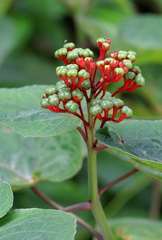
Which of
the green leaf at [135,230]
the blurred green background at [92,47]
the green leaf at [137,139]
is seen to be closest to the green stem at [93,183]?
the green leaf at [137,139]

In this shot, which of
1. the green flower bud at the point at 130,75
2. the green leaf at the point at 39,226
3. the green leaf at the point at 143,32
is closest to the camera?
the green leaf at the point at 39,226

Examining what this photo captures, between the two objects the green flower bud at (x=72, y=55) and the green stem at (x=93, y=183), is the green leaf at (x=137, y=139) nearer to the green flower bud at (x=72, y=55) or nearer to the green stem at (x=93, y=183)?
the green stem at (x=93, y=183)

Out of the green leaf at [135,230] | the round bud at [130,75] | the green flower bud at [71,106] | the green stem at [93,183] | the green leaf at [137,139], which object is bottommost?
the green leaf at [135,230]

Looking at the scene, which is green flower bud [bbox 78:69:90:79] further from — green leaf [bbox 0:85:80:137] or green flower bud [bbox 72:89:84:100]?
green leaf [bbox 0:85:80:137]

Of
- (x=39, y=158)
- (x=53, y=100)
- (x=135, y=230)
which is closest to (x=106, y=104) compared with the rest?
(x=53, y=100)

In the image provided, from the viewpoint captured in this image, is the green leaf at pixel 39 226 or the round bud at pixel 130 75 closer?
the green leaf at pixel 39 226

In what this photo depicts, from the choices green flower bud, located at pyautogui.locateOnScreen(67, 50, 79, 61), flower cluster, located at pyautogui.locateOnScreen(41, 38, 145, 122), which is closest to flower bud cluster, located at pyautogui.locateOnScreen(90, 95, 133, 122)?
flower cluster, located at pyautogui.locateOnScreen(41, 38, 145, 122)

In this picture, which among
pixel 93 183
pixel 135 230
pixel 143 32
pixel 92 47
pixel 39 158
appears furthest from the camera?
pixel 92 47

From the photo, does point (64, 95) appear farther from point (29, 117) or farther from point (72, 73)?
point (29, 117)
